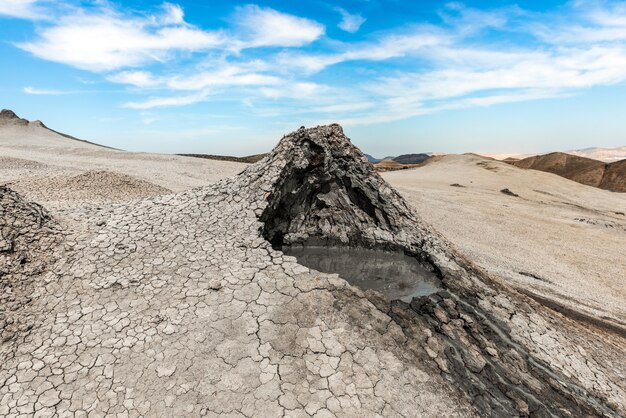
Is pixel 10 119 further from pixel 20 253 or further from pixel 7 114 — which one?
pixel 20 253

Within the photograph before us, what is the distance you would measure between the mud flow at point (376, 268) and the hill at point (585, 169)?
5190 cm

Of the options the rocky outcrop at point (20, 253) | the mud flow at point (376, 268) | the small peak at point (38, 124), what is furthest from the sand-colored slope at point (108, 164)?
the mud flow at point (376, 268)

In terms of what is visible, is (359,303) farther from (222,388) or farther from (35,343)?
(35,343)

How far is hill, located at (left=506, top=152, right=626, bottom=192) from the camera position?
45694 mm

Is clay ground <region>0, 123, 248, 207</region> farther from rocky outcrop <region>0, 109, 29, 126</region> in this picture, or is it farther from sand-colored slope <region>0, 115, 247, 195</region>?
rocky outcrop <region>0, 109, 29, 126</region>

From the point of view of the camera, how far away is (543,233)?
18.7 meters

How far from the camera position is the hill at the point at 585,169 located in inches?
1799

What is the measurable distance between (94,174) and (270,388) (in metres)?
13.5

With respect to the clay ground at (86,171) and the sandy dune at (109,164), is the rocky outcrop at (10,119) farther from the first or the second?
the sandy dune at (109,164)

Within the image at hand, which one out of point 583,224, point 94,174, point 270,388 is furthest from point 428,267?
point 583,224

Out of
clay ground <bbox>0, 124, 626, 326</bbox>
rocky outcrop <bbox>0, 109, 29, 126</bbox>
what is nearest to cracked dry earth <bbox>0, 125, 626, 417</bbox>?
clay ground <bbox>0, 124, 626, 326</bbox>

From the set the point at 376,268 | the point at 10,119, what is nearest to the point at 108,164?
the point at 376,268

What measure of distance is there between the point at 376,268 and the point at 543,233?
620 inches

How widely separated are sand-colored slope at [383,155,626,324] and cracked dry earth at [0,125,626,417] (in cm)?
390
